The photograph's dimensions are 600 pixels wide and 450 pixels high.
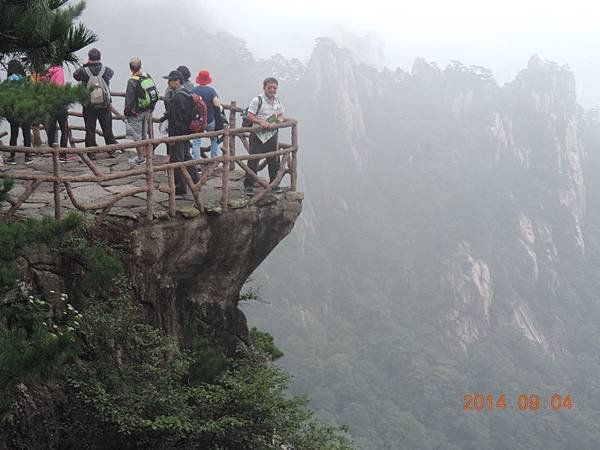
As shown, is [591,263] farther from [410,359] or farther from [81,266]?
[81,266]

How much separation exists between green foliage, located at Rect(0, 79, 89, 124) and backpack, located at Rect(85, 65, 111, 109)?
443 centimetres

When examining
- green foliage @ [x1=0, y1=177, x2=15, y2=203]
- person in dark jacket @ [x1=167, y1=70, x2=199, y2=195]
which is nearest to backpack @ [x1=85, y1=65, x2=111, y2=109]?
person in dark jacket @ [x1=167, y1=70, x2=199, y2=195]

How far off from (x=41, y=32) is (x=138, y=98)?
505cm

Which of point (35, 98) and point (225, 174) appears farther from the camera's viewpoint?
point (225, 174)

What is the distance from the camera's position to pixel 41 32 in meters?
5.26

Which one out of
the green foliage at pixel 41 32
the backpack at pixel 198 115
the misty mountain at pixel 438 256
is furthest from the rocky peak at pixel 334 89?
the green foliage at pixel 41 32

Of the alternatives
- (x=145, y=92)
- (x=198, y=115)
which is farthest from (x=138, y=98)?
(x=198, y=115)

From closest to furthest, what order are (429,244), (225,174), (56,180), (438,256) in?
(56,180) → (225,174) → (438,256) → (429,244)

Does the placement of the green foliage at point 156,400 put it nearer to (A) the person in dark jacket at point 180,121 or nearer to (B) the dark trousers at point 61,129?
(A) the person in dark jacket at point 180,121

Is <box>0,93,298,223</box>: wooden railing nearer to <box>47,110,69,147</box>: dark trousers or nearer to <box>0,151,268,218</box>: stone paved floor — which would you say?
<box>0,151,268,218</box>: stone paved floor

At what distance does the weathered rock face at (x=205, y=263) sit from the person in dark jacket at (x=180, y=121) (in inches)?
25.8

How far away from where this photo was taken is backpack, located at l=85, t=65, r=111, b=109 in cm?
1021

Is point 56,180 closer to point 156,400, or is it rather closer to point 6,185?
point 6,185

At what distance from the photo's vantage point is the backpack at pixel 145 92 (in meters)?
10.2
